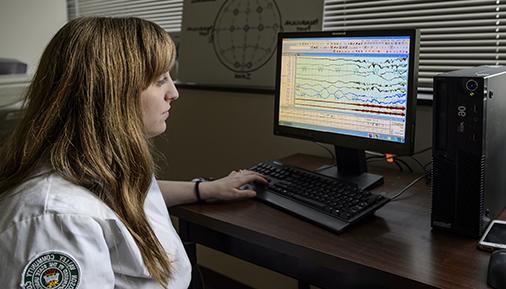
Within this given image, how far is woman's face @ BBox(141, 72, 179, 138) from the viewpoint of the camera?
96 centimetres

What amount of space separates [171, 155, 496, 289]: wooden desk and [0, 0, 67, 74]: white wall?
2399 mm

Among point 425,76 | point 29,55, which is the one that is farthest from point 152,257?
point 29,55

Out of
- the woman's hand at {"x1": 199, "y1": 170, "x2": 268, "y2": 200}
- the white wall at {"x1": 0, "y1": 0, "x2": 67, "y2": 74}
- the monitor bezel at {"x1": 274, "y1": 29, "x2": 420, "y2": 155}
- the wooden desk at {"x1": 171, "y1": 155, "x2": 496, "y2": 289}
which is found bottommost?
the wooden desk at {"x1": 171, "y1": 155, "x2": 496, "y2": 289}

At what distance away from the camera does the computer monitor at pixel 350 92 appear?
126cm

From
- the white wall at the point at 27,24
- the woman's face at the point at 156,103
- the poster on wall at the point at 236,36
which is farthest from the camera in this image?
the white wall at the point at 27,24

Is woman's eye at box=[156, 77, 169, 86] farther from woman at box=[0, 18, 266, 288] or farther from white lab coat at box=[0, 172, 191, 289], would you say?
white lab coat at box=[0, 172, 191, 289]

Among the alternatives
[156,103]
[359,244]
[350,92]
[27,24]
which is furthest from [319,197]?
[27,24]

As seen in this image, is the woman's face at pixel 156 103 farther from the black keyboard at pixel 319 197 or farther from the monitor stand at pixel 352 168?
the monitor stand at pixel 352 168

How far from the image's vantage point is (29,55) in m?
3.33

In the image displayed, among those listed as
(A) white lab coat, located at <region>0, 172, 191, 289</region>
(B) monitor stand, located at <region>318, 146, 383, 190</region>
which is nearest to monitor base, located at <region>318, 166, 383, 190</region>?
(B) monitor stand, located at <region>318, 146, 383, 190</region>

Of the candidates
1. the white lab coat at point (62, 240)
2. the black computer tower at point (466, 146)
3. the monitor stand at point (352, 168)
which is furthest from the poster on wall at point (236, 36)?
the white lab coat at point (62, 240)

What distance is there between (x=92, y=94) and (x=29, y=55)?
2.81 metres

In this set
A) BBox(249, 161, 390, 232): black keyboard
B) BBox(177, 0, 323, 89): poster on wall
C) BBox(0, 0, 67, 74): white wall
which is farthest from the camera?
BBox(0, 0, 67, 74): white wall

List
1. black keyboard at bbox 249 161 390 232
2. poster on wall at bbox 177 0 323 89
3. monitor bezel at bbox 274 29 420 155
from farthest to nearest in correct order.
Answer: poster on wall at bbox 177 0 323 89 < monitor bezel at bbox 274 29 420 155 < black keyboard at bbox 249 161 390 232
